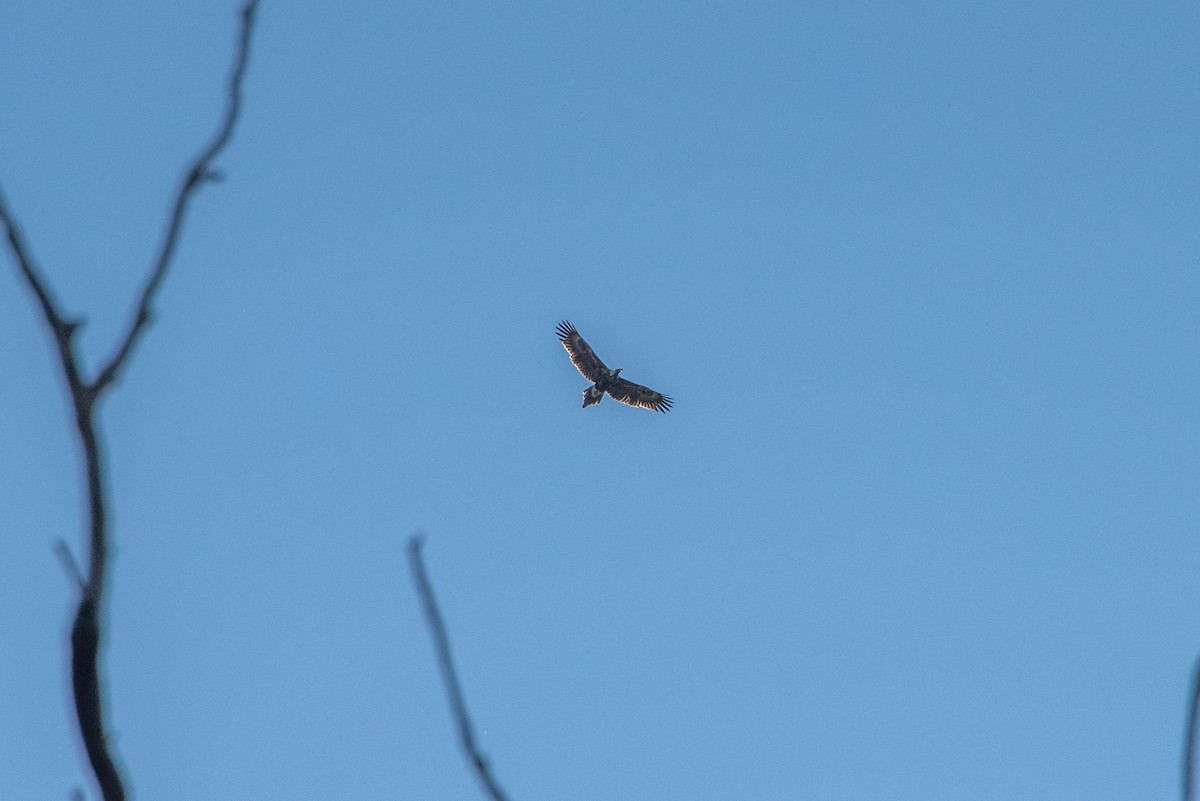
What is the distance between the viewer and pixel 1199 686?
9.60 ft

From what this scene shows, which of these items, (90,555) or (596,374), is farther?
(596,374)

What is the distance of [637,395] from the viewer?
3136 cm

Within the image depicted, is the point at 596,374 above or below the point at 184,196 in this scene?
above

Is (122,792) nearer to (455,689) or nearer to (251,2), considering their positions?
(455,689)

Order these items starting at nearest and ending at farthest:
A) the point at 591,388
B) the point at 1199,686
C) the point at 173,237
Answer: the point at 1199,686 → the point at 173,237 → the point at 591,388

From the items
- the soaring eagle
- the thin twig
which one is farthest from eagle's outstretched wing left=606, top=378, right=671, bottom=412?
the thin twig

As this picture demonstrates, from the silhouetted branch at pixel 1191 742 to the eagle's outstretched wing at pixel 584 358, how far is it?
27782 mm

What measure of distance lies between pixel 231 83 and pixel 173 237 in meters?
0.50

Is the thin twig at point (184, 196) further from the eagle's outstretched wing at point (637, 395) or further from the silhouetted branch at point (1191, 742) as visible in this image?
the eagle's outstretched wing at point (637, 395)

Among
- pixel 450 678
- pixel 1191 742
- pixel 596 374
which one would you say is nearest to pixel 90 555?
pixel 450 678

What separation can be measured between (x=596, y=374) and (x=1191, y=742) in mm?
27907

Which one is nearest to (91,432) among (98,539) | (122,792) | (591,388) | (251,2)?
(98,539)

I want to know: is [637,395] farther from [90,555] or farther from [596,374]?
[90,555]

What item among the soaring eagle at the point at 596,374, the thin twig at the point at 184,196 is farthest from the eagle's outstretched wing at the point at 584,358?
the thin twig at the point at 184,196
